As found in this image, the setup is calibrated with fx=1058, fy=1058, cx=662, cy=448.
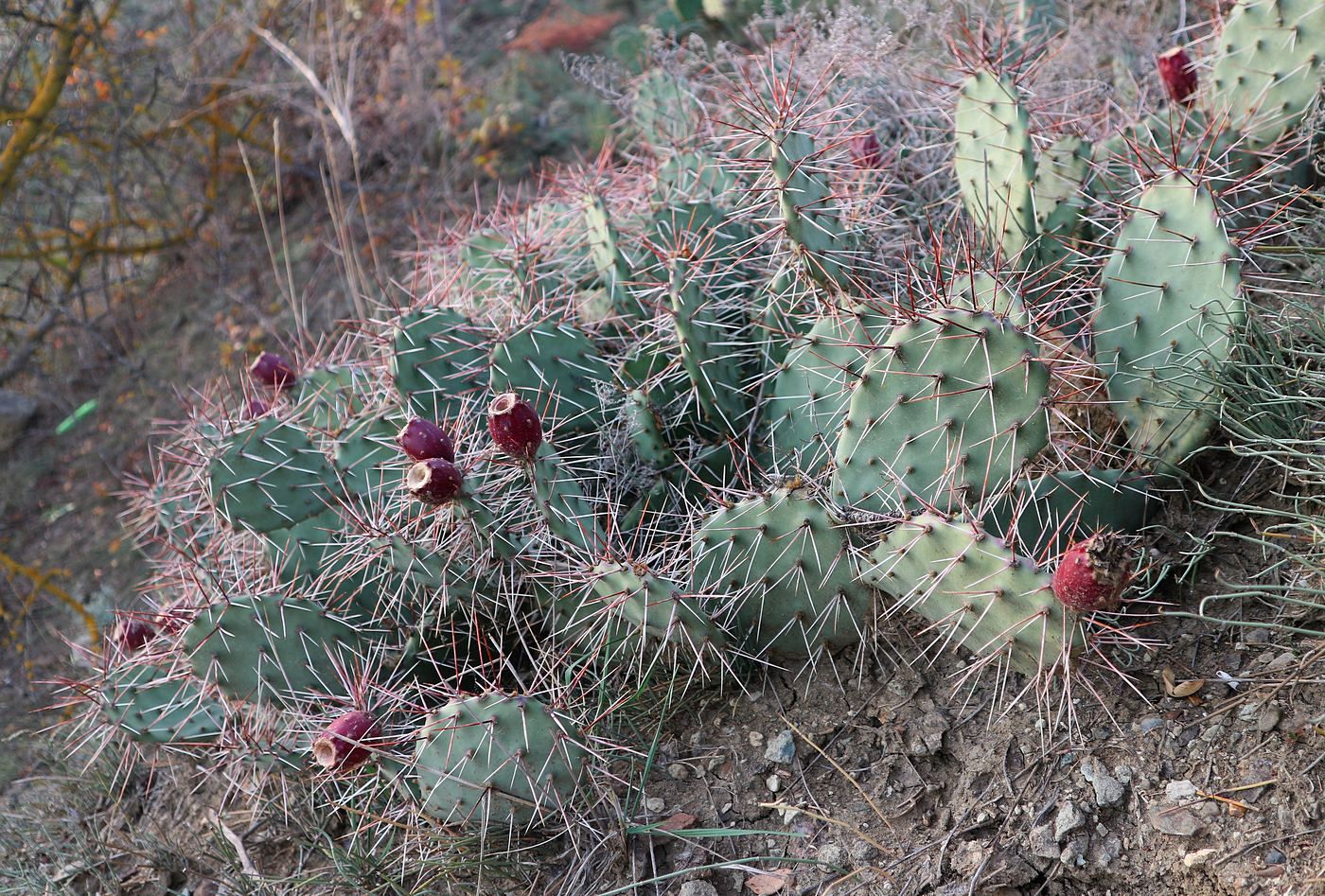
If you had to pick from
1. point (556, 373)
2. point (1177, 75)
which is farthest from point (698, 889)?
point (1177, 75)

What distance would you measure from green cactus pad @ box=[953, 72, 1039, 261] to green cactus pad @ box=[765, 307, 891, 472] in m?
0.51

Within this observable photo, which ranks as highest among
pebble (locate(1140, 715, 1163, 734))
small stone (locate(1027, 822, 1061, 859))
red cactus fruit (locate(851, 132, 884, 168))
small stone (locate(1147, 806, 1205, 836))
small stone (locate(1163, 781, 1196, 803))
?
red cactus fruit (locate(851, 132, 884, 168))

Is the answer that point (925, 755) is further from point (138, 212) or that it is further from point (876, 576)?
point (138, 212)

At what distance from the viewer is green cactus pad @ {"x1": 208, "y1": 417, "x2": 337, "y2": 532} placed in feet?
9.34

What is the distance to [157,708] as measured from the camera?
278 cm

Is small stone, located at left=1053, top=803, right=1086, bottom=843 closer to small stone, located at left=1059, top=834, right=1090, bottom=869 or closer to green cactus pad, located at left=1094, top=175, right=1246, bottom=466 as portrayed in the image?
small stone, located at left=1059, top=834, right=1090, bottom=869

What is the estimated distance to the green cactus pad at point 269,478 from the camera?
2.85 m

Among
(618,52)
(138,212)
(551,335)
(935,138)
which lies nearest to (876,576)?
(551,335)

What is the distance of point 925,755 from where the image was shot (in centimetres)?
221

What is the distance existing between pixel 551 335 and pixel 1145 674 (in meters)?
1.66

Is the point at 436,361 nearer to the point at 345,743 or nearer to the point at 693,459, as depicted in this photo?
the point at 693,459

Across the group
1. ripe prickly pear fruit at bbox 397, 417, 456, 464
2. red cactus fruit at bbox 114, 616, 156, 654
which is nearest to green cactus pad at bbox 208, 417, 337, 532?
red cactus fruit at bbox 114, 616, 156, 654

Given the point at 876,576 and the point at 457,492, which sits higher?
the point at 457,492

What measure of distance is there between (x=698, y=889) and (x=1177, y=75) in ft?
8.30
